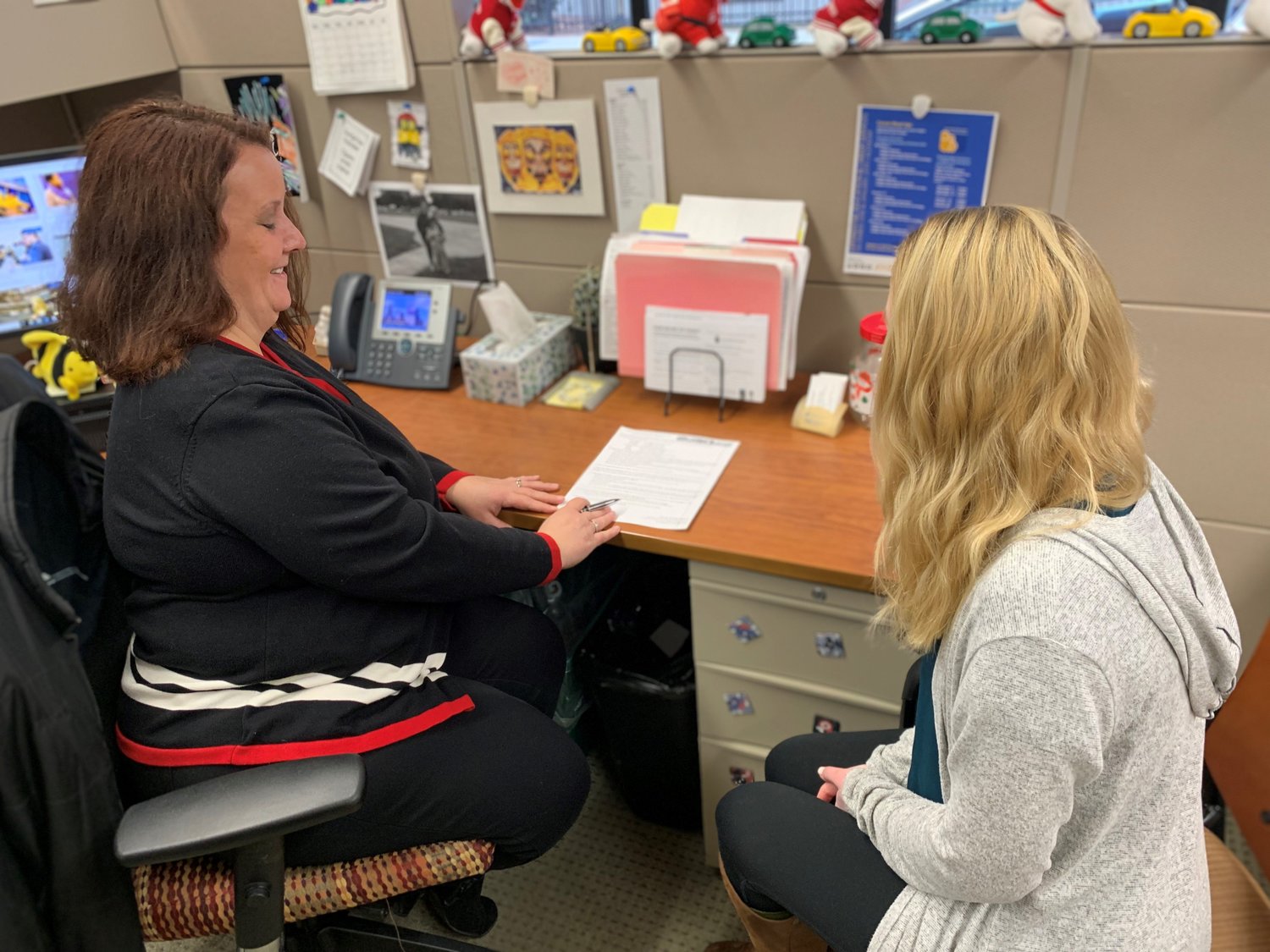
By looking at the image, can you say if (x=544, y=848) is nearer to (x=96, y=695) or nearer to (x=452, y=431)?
(x=96, y=695)

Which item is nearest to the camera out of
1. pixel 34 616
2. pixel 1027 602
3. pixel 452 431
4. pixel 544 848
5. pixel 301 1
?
pixel 1027 602

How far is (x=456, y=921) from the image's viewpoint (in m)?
1.45

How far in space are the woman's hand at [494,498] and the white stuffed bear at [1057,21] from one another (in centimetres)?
98

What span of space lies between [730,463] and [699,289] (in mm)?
311

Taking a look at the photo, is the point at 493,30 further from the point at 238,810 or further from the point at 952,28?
the point at 238,810

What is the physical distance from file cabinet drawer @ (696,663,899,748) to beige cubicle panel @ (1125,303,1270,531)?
2.27 ft

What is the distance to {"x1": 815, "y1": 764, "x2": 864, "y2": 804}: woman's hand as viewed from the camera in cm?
114

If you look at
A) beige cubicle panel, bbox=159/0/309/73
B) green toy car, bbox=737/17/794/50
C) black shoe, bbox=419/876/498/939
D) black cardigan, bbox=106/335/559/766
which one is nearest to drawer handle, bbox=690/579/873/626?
black cardigan, bbox=106/335/559/766

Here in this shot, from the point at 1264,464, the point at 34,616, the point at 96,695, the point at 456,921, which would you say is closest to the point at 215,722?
the point at 96,695

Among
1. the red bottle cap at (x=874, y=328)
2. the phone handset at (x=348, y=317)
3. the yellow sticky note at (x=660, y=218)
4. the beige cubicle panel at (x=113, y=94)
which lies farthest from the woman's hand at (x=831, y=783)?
the beige cubicle panel at (x=113, y=94)

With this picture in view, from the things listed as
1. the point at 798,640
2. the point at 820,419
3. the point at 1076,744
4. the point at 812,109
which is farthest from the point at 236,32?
the point at 1076,744

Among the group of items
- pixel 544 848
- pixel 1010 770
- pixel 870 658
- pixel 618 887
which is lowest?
pixel 618 887

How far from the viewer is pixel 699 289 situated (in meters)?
1.54

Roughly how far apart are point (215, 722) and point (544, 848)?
0.44 meters
